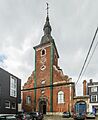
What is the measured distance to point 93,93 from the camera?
2392 inches

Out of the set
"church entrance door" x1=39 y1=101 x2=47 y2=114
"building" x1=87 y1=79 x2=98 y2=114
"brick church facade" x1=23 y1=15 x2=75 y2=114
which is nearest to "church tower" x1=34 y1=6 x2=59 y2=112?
"brick church facade" x1=23 y1=15 x2=75 y2=114

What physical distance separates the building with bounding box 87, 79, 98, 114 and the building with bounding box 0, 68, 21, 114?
17.1 metres

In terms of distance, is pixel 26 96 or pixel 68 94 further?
pixel 26 96

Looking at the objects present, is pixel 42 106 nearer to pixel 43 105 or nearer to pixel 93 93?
pixel 43 105

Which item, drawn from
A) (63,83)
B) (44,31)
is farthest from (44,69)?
(44,31)

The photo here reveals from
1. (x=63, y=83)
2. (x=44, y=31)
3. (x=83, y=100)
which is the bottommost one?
(x=83, y=100)

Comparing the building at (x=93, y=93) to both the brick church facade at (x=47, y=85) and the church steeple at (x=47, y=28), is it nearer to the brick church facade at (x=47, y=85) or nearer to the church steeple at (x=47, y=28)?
the brick church facade at (x=47, y=85)

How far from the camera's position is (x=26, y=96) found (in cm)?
6219

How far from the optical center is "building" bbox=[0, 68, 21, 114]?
45428mm

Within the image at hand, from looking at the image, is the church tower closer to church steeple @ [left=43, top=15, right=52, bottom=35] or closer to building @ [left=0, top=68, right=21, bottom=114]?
church steeple @ [left=43, top=15, right=52, bottom=35]

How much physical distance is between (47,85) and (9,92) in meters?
12.5

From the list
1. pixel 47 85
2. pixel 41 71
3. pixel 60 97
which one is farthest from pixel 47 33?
pixel 60 97

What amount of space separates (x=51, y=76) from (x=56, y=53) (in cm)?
878

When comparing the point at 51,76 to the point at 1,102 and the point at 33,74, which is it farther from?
the point at 1,102
